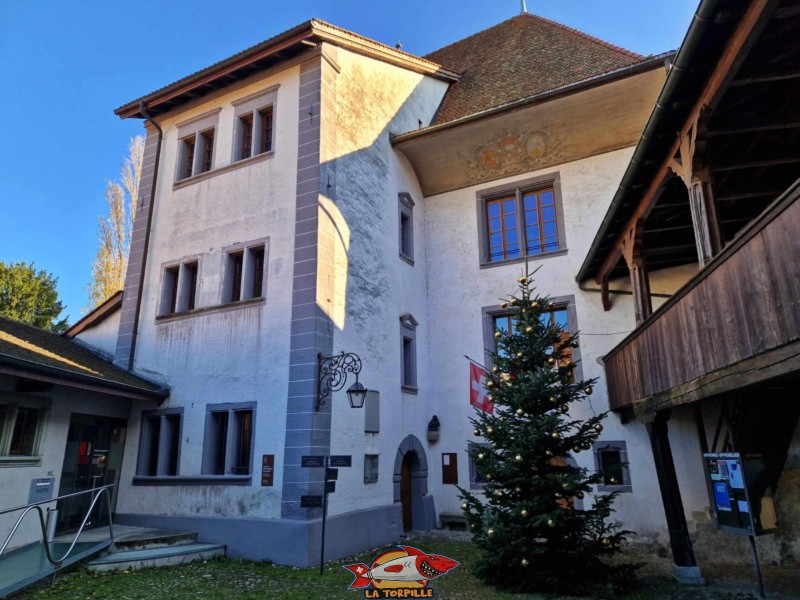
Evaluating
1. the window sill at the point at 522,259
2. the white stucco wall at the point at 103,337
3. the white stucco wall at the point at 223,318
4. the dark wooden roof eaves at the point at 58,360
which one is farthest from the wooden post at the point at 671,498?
the white stucco wall at the point at 103,337

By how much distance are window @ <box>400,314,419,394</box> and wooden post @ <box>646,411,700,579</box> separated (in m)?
6.11

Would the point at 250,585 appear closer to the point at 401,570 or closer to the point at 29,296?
the point at 401,570

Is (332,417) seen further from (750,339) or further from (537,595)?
(750,339)

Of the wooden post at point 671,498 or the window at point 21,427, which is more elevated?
the window at point 21,427

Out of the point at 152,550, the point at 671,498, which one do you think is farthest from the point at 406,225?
the point at 152,550

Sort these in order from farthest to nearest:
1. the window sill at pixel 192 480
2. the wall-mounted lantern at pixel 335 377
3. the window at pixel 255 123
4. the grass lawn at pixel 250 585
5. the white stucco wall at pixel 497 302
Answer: the window at pixel 255 123, the white stucco wall at pixel 497 302, the window sill at pixel 192 480, the wall-mounted lantern at pixel 335 377, the grass lawn at pixel 250 585

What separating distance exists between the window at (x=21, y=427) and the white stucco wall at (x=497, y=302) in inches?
341

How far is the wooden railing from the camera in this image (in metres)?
4.28

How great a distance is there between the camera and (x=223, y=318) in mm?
11773

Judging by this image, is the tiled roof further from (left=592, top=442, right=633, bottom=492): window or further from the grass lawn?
the grass lawn

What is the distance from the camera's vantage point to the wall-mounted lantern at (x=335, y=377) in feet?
32.3

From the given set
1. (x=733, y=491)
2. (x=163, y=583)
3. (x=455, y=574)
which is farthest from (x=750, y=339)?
(x=163, y=583)

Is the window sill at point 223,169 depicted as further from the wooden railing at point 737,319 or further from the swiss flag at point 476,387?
the wooden railing at point 737,319

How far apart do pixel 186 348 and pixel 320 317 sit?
350cm
